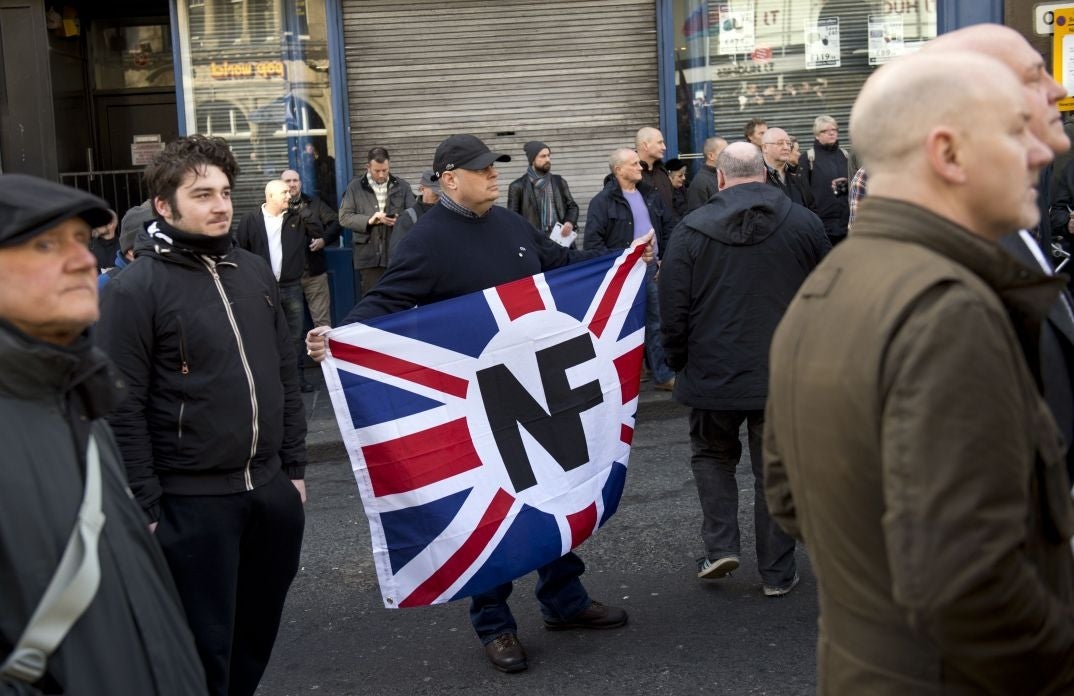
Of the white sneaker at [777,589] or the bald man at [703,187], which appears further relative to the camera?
the bald man at [703,187]

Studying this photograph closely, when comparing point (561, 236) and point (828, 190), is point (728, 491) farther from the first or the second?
point (828, 190)

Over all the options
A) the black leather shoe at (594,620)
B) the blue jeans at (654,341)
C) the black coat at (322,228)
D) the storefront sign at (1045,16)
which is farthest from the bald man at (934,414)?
the storefront sign at (1045,16)

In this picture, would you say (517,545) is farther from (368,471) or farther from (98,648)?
(98,648)

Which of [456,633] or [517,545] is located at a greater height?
[517,545]

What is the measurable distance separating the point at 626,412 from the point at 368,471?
1168 mm

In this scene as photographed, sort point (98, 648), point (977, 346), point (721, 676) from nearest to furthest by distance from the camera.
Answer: point (977, 346), point (98, 648), point (721, 676)

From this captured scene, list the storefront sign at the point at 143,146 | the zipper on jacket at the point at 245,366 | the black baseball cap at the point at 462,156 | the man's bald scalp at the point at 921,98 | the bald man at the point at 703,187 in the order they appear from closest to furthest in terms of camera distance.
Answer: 1. the man's bald scalp at the point at 921,98
2. the zipper on jacket at the point at 245,366
3. the black baseball cap at the point at 462,156
4. the bald man at the point at 703,187
5. the storefront sign at the point at 143,146

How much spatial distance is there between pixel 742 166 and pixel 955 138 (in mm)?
3737

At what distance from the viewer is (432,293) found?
5242mm

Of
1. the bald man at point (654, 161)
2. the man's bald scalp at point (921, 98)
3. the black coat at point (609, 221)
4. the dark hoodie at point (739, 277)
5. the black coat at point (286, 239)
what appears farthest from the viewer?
the black coat at point (286, 239)

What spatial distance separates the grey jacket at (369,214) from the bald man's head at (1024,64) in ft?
29.3

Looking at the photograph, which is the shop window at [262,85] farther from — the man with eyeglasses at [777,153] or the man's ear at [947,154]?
the man's ear at [947,154]

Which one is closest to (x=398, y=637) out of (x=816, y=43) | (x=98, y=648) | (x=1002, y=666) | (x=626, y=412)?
(x=626, y=412)

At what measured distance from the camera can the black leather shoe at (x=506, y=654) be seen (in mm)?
5023
